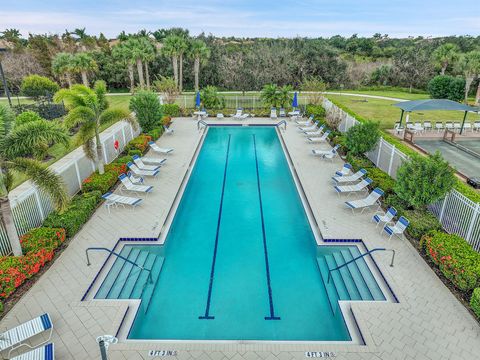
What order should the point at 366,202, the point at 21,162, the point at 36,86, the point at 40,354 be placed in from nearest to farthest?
the point at 40,354
the point at 21,162
the point at 366,202
the point at 36,86

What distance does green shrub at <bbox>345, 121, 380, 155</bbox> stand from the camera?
14.5 meters

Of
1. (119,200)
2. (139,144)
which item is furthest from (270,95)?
(119,200)

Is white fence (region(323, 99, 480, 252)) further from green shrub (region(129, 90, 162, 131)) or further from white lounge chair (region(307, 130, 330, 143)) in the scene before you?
green shrub (region(129, 90, 162, 131))

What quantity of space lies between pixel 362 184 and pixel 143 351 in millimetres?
9718

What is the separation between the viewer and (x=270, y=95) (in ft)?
90.3

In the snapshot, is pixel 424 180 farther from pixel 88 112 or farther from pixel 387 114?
pixel 387 114

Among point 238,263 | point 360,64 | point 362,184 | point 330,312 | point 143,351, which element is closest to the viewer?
point 143,351

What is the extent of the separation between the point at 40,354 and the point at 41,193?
17.9ft

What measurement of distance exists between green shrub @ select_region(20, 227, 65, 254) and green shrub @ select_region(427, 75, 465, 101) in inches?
1367

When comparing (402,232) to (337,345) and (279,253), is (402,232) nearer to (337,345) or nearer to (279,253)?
(279,253)

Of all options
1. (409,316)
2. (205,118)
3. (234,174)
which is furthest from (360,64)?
(409,316)

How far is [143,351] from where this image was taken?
6.42 metres

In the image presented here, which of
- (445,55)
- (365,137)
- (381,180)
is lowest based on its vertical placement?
(381,180)

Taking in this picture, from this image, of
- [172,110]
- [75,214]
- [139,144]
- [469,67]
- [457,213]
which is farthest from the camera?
[469,67]
